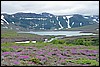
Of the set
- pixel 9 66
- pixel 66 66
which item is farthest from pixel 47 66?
pixel 9 66

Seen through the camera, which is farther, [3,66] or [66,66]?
[66,66]

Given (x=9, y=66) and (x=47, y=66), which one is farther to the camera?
(x=47, y=66)

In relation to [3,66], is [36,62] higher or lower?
lower

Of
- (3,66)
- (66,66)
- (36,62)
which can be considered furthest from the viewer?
(36,62)

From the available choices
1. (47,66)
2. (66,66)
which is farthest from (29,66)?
(66,66)

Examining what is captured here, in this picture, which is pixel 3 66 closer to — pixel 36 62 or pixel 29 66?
pixel 29 66

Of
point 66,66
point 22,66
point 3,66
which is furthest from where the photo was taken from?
point 66,66

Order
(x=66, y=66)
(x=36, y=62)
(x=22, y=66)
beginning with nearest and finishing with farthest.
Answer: (x=22, y=66)
(x=66, y=66)
(x=36, y=62)

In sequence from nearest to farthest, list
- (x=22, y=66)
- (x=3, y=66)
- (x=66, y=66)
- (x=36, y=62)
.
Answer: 1. (x=3, y=66)
2. (x=22, y=66)
3. (x=66, y=66)
4. (x=36, y=62)

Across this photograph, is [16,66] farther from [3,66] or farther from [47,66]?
[47,66]
